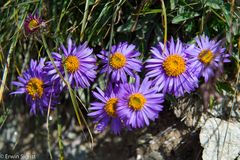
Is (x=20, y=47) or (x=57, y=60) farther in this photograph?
(x=20, y=47)

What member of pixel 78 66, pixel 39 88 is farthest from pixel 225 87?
pixel 39 88

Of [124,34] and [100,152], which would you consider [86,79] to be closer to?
[124,34]

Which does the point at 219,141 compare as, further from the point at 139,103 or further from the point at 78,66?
the point at 78,66

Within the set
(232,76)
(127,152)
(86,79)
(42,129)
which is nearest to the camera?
(86,79)

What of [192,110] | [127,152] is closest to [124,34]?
[192,110]

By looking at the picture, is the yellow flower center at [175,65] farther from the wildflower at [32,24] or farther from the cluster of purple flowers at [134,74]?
the wildflower at [32,24]

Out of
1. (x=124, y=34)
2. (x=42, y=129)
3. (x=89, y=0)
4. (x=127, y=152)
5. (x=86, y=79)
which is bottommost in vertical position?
(x=127, y=152)
